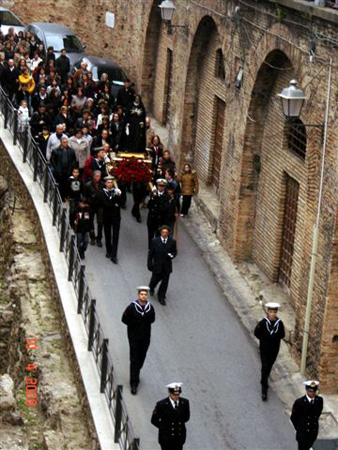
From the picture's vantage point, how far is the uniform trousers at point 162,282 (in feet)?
66.1

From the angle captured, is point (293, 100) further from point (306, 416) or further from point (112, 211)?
point (112, 211)

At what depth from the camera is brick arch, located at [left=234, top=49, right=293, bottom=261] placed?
824 inches

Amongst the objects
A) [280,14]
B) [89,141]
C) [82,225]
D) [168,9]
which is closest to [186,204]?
[89,141]

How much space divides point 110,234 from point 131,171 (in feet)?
4.63

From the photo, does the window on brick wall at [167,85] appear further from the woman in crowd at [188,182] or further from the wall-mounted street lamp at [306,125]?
the wall-mounted street lamp at [306,125]

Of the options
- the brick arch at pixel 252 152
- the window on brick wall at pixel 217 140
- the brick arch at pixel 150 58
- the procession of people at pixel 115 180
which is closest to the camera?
the procession of people at pixel 115 180

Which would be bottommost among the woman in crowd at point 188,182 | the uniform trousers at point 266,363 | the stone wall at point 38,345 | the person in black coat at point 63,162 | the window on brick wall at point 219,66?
the stone wall at point 38,345

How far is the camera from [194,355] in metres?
18.9

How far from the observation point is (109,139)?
82.2 feet

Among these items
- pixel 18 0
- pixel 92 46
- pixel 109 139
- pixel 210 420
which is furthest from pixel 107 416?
pixel 18 0

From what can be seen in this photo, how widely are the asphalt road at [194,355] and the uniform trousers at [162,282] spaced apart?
0.22 m

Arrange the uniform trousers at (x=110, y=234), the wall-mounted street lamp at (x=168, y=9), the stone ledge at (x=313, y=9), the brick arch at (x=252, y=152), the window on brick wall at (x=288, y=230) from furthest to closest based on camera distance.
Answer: the wall-mounted street lamp at (x=168, y=9), the uniform trousers at (x=110, y=234), the brick arch at (x=252, y=152), the window on brick wall at (x=288, y=230), the stone ledge at (x=313, y=9)

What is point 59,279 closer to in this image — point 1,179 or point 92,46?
point 1,179

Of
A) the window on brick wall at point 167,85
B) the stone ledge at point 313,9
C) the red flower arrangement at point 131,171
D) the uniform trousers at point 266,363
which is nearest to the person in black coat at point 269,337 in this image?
the uniform trousers at point 266,363
